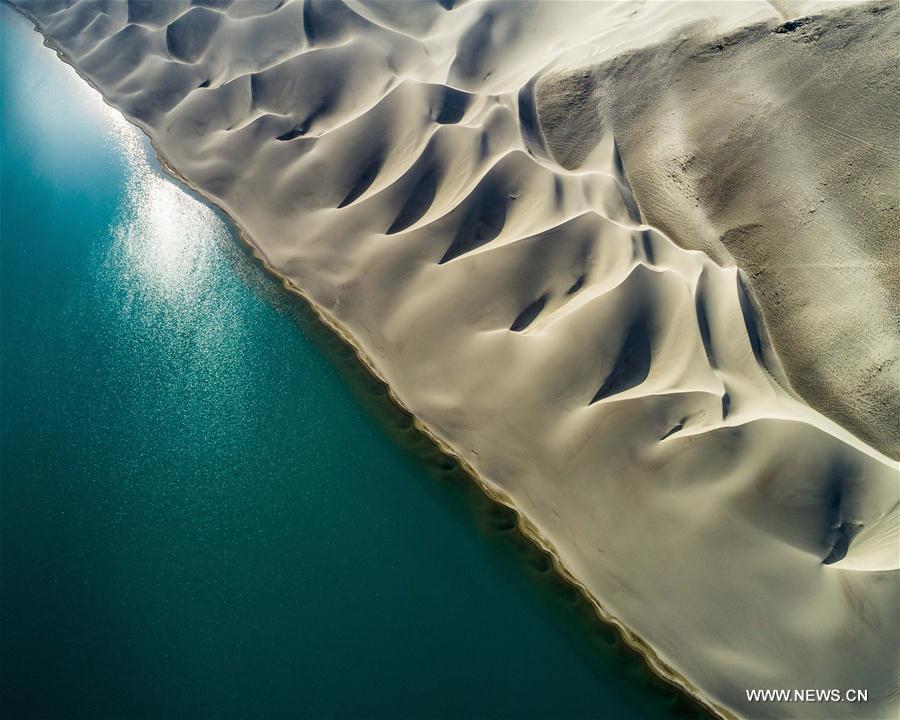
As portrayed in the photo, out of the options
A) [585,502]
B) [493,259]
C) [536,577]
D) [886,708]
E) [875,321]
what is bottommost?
[886,708]

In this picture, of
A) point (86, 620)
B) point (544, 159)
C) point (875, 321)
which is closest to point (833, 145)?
point (875, 321)

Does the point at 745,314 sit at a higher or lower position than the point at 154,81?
lower

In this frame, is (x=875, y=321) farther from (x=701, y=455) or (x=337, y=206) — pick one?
(x=337, y=206)

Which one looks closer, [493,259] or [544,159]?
[493,259]

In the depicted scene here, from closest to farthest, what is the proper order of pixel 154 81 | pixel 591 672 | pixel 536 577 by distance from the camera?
1. pixel 591 672
2. pixel 536 577
3. pixel 154 81

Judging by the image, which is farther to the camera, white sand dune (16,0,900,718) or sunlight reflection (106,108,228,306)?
sunlight reflection (106,108,228,306)

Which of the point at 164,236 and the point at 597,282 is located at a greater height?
the point at 164,236

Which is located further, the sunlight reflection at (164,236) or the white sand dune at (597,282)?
the sunlight reflection at (164,236)

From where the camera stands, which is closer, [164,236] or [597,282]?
[597,282]
